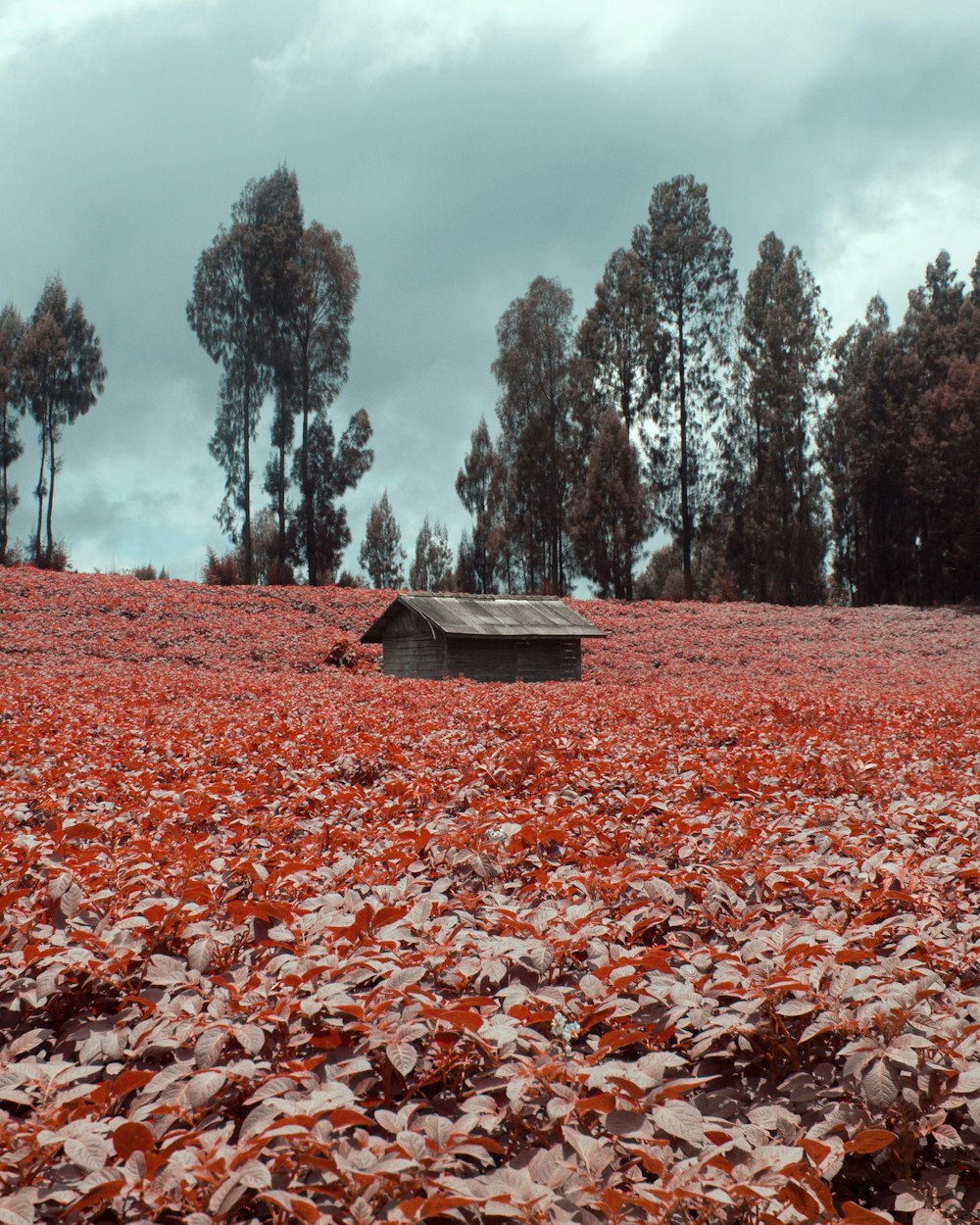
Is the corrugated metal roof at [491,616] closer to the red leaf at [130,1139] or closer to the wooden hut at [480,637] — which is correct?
the wooden hut at [480,637]

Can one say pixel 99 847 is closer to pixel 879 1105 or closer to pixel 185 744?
pixel 185 744

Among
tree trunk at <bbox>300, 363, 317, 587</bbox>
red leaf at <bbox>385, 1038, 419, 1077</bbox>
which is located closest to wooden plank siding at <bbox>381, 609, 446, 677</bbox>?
red leaf at <bbox>385, 1038, 419, 1077</bbox>

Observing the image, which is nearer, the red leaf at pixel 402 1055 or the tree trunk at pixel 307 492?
the red leaf at pixel 402 1055

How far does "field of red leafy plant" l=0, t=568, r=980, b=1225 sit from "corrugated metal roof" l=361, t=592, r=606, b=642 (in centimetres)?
813

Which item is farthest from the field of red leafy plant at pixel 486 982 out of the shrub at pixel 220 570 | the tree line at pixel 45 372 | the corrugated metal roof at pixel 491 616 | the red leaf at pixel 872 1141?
the tree line at pixel 45 372

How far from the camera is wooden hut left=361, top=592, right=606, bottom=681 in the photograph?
15039mm

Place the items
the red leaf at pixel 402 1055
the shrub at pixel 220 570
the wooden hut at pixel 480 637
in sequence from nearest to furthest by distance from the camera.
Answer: the red leaf at pixel 402 1055
the wooden hut at pixel 480 637
the shrub at pixel 220 570

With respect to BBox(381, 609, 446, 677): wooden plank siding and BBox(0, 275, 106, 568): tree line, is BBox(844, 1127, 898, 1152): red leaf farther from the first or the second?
BBox(0, 275, 106, 568): tree line

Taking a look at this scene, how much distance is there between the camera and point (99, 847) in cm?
400

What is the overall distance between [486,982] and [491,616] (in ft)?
42.4

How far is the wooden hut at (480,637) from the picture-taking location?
49.3 ft

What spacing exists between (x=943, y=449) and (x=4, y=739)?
117 feet

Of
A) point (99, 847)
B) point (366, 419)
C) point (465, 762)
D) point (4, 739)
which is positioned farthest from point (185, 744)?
point (366, 419)

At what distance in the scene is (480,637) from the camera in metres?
15.0
